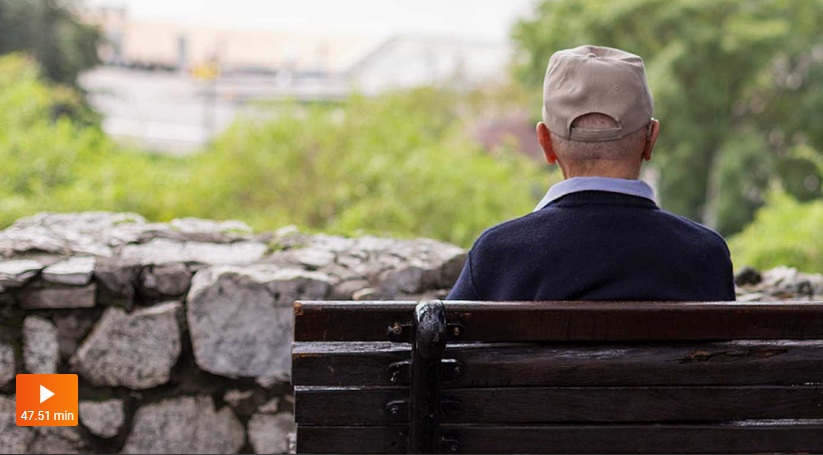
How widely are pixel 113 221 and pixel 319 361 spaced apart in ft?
6.38

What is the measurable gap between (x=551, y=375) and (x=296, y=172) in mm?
8733

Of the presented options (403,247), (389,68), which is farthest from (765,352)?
(389,68)

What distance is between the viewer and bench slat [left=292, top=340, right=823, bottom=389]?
1673mm

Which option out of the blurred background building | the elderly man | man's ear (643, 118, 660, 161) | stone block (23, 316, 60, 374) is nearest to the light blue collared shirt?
the elderly man

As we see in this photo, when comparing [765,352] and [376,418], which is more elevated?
[765,352]

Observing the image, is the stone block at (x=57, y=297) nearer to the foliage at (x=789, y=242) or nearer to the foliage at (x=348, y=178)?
the foliage at (x=789, y=242)

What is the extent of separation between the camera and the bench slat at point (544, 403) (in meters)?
1.69

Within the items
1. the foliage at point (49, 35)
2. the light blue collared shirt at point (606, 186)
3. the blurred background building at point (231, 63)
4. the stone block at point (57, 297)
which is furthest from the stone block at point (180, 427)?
the blurred background building at point (231, 63)

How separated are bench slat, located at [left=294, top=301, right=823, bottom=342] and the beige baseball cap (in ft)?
1.18

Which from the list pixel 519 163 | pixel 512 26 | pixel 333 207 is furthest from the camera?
pixel 512 26

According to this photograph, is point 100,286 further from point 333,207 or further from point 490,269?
point 333,207

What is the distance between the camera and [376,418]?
1.70m

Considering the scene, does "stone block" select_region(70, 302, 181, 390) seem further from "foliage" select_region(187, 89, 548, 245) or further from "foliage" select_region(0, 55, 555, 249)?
"foliage" select_region(187, 89, 548, 245)

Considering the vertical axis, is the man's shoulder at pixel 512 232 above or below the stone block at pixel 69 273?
above
